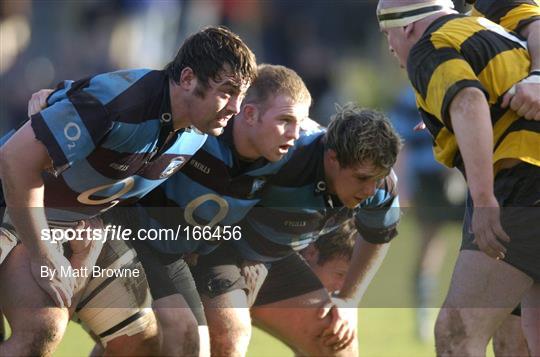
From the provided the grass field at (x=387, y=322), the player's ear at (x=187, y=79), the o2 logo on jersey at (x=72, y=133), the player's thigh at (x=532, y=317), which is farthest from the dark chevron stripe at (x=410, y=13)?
the grass field at (x=387, y=322)

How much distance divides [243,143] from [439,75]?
1.60 meters

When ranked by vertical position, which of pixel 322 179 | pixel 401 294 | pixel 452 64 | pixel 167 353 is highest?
pixel 452 64

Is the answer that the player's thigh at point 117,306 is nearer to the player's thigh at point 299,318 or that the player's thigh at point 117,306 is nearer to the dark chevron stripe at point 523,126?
the player's thigh at point 299,318

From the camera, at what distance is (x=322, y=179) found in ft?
20.9

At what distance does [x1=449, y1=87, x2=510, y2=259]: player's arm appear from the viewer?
15.4 ft

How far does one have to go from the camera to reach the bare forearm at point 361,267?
6812 mm

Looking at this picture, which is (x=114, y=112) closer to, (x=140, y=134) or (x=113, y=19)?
(x=140, y=134)

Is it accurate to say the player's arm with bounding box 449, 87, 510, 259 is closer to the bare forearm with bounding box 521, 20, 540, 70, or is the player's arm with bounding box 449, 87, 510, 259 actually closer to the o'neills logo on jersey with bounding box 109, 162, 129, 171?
the bare forearm with bounding box 521, 20, 540, 70

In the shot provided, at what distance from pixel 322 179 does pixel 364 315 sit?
14.9 feet

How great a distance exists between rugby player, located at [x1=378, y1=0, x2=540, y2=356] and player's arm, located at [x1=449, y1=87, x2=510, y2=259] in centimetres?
3

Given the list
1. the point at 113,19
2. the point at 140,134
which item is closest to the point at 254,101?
the point at 140,134


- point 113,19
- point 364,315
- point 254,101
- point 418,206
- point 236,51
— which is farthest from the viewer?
point 113,19

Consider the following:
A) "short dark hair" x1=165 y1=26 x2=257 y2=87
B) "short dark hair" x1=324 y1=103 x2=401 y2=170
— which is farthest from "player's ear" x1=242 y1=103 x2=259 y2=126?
"short dark hair" x1=165 y1=26 x2=257 y2=87

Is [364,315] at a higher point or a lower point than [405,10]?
lower
